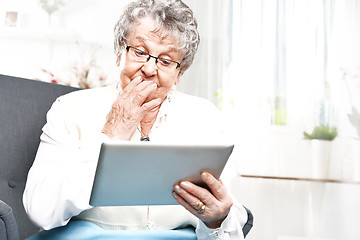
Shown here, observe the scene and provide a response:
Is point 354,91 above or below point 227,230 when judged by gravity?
above

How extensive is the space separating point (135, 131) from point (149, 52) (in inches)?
9.0

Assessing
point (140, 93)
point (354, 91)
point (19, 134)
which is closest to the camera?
point (140, 93)

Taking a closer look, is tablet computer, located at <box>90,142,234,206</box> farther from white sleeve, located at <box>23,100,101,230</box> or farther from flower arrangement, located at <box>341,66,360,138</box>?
flower arrangement, located at <box>341,66,360,138</box>

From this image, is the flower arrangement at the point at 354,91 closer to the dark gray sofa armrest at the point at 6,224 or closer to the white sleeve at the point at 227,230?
the white sleeve at the point at 227,230

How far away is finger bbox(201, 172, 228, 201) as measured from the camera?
3.60 ft

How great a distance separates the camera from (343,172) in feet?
9.41

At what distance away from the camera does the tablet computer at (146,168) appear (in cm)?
100

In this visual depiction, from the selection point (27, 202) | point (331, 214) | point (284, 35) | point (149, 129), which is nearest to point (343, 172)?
point (331, 214)

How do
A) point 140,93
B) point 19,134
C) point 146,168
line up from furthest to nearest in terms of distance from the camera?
point 19,134 < point 140,93 < point 146,168

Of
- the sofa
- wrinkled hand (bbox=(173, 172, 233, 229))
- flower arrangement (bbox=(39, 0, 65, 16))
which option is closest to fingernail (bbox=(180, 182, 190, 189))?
wrinkled hand (bbox=(173, 172, 233, 229))

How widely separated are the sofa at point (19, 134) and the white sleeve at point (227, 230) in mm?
597

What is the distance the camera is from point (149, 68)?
1.38 meters

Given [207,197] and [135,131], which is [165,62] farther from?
[207,197]

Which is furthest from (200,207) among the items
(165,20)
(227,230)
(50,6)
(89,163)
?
(50,6)
